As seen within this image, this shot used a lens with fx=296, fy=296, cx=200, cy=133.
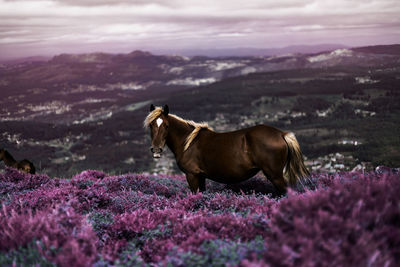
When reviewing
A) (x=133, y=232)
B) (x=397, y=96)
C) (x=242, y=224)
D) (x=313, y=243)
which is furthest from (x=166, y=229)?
(x=397, y=96)

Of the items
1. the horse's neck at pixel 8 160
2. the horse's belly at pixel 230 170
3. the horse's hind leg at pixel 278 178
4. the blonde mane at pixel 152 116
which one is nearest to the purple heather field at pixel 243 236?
the horse's hind leg at pixel 278 178

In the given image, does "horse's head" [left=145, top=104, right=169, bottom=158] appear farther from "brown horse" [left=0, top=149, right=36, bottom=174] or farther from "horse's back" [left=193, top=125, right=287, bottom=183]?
"brown horse" [left=0, top=149, right=36, bottom=174]

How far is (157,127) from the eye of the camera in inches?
336

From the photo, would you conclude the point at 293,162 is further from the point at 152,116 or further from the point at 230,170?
the point at 152,116

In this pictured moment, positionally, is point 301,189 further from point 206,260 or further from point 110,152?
point 110,152

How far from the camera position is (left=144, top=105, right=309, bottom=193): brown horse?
8008 mm

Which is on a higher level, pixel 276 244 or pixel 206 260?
pixel 276 244

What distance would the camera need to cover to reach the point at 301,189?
8.56m

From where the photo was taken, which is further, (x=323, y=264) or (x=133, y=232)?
(x=133, y=232)

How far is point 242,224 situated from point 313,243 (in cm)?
165

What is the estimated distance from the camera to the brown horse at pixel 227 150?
315 inches

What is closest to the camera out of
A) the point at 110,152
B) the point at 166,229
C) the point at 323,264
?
the point at 323,264

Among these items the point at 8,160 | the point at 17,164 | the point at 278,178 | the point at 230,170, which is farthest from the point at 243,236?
the point at 8,160

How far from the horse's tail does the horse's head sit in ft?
11.3
